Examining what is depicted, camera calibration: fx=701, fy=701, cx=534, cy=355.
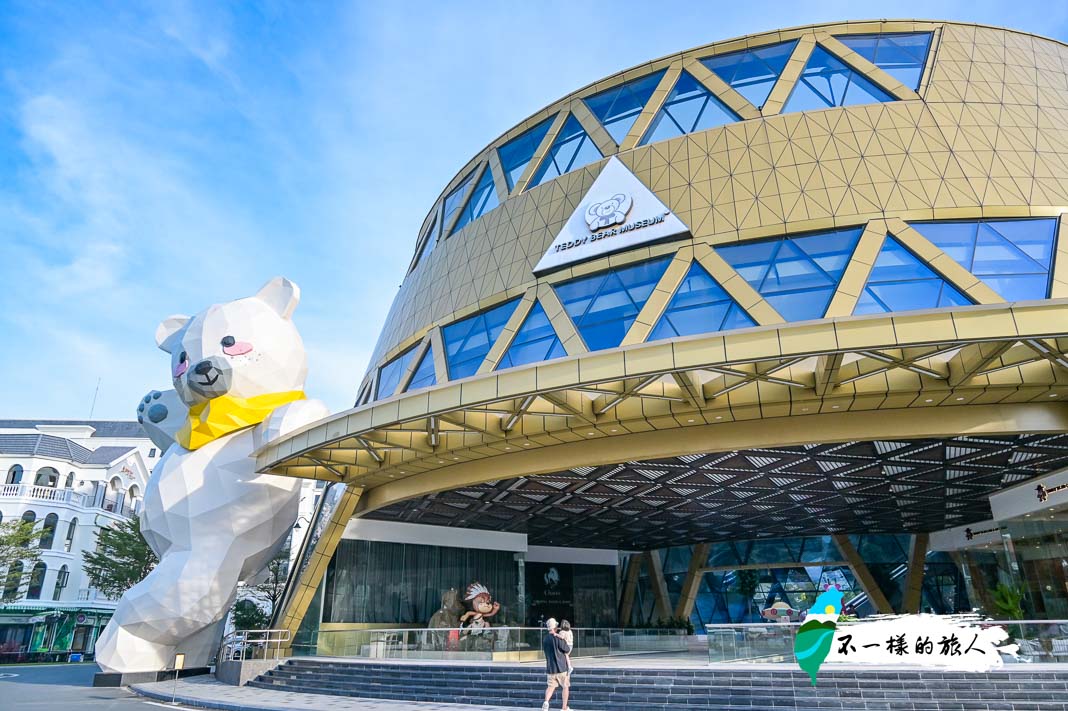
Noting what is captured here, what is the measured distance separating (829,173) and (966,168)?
11.3 feet

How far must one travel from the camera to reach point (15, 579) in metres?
36.0

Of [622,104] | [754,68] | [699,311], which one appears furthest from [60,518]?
[754,68]

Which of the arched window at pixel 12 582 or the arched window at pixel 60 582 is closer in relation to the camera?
the arched window at pixel 12 582

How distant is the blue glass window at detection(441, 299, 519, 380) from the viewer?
21219 mm

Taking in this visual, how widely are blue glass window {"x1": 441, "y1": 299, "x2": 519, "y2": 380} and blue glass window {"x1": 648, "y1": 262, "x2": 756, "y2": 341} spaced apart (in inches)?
210

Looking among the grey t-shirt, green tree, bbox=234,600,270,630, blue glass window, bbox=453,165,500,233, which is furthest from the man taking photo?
green tree, bbox=234,600,270,630

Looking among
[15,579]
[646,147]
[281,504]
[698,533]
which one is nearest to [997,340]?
[646,147]

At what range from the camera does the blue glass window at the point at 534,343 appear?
63.4 ft

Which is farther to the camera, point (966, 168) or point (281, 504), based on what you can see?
point (281, 504)

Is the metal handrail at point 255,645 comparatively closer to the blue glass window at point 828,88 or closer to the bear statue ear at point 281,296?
the bear statue ear at point 281,296

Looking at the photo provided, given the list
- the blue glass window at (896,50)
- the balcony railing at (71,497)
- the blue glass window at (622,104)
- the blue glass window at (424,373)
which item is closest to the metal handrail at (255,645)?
the blue glass window at (424,373)

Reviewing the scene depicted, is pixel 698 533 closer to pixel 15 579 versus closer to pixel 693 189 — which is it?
pixel 693 189

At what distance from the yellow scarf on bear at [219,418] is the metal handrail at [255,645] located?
5885mm

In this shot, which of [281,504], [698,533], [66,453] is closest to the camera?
[281,504]
